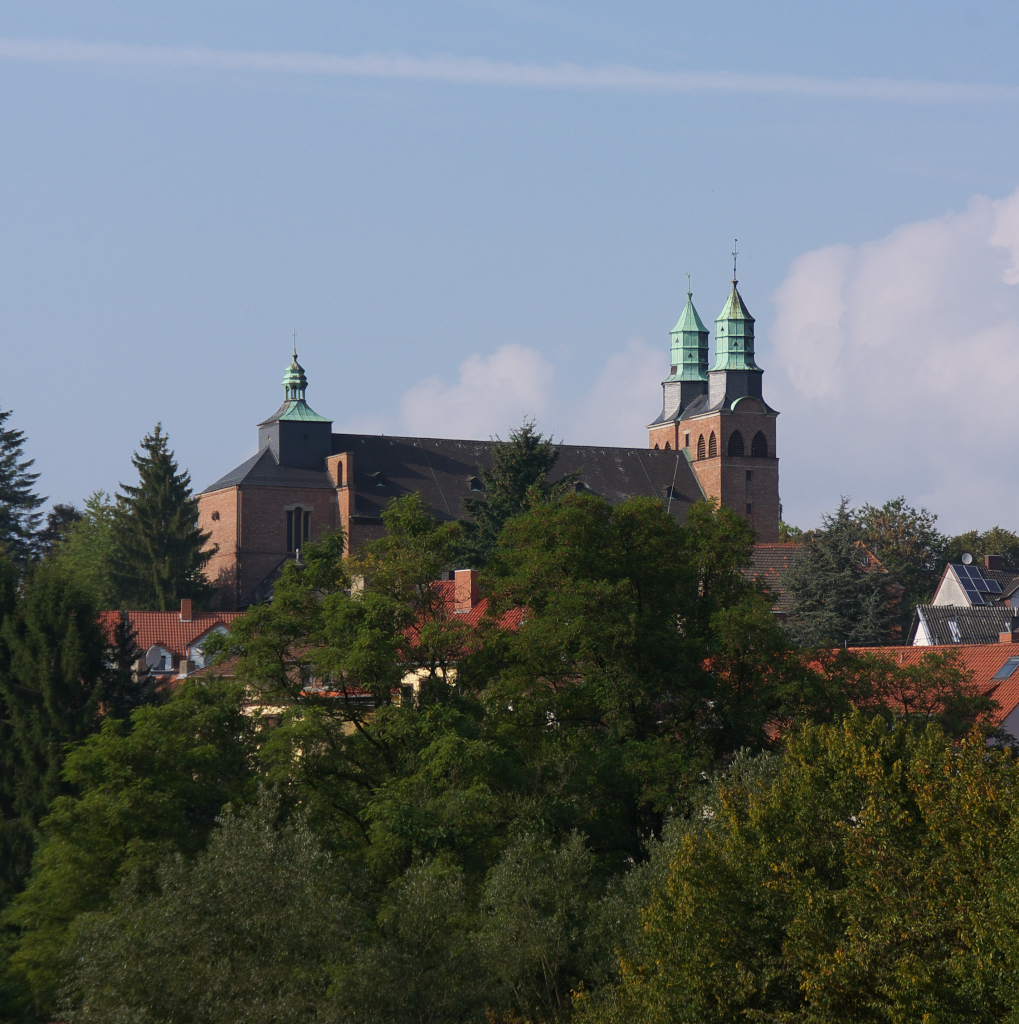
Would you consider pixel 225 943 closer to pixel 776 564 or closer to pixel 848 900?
pixel 848 900

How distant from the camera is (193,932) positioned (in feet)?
75.2

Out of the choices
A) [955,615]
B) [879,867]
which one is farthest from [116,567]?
[879,867]

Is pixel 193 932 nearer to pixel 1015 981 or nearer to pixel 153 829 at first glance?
pixel 153 829

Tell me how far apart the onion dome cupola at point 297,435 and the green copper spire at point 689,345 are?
87.7 feet

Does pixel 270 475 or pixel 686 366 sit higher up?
pixel 686 366

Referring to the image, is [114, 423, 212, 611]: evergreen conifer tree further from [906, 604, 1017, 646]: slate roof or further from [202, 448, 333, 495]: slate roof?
[906, 604, 1017, 646]: slate roof

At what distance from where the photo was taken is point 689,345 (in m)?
118

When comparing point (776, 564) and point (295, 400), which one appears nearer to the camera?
point (776, 564)

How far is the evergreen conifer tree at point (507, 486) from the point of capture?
66.9m

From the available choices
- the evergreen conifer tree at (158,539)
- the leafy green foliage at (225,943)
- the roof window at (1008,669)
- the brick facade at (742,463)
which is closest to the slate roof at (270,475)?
the evergreen conifer tree at (158,539)

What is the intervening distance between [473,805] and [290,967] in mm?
7658

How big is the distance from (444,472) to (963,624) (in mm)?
42108


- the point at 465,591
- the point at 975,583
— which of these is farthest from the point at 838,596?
the point at 465,591

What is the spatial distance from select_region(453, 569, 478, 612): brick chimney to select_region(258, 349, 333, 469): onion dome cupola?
5651cm
